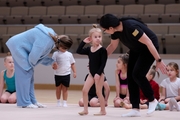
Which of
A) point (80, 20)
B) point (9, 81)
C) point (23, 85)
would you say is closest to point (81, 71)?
point (80, 20)

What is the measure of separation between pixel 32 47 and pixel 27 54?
5.8 inches

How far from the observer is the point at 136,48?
3.31 m

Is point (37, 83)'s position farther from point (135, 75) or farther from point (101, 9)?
point (135, 75)

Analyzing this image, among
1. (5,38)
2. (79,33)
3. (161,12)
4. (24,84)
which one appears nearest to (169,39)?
(161,12)

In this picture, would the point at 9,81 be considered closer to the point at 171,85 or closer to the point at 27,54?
the point at 27,54

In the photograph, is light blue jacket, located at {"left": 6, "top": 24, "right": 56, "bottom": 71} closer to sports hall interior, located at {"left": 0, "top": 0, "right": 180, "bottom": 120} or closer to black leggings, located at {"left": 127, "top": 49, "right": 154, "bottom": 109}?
black leggings, located at {"left": 127, "top": 49, "right": 154, "bottom": 109}

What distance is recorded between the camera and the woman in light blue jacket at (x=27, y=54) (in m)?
4.09

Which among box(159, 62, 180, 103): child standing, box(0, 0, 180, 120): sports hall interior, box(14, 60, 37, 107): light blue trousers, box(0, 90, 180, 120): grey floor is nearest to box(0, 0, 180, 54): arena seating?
box(0, 0, 180, 120): sports hall interior

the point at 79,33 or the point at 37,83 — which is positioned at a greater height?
the point at 79,33

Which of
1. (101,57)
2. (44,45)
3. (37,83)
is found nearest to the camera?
(101,57)

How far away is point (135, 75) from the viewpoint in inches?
127

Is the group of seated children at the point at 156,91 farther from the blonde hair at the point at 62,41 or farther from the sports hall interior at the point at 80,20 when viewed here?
the sports hall interior at the point at 80,20

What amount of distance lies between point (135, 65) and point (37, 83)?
5.65 meters

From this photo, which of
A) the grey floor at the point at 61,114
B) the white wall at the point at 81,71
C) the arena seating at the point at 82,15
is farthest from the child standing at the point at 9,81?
the arena seating at the point at 82,15
